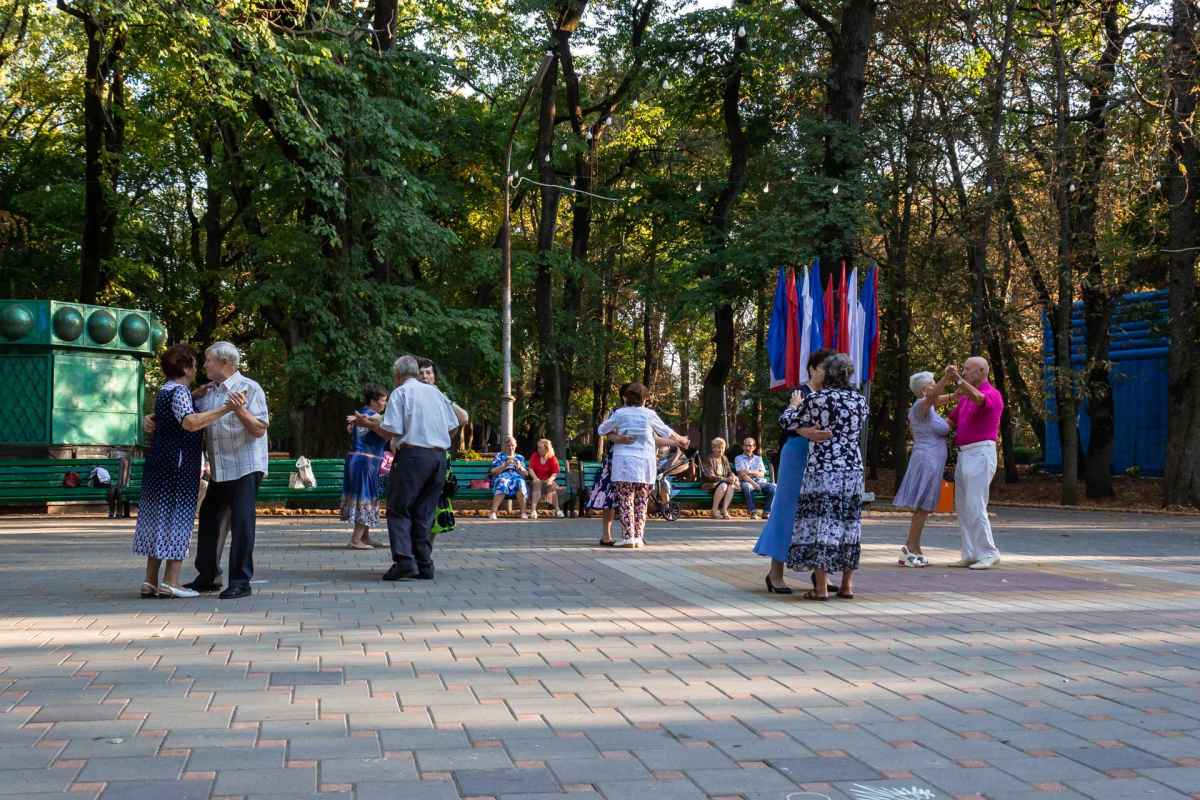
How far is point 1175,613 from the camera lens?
809cm

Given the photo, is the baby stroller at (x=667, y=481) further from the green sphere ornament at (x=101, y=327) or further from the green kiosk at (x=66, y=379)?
the green sphere ornament at (x=101, y=327)

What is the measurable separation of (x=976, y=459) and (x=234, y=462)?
21.1 ft

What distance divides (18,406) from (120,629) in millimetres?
16297

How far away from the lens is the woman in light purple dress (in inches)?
434

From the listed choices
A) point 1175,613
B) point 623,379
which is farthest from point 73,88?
point 1175,613

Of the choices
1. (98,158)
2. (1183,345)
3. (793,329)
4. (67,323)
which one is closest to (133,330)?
(67,323)

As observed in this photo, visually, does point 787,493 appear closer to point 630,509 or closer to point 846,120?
point 630,509

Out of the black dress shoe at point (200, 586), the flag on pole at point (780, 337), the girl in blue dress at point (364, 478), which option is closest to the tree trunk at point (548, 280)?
the flag on pole at point (780, 337)

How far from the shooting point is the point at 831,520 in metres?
8.41

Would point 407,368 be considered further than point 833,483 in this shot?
Yes

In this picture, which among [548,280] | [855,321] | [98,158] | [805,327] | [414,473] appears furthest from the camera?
[548,280]

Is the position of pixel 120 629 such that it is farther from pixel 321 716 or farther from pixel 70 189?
pixel 70 189

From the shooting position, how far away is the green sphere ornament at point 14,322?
21234 millimetres

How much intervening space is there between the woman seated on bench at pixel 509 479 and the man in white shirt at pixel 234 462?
1044 centimetres
